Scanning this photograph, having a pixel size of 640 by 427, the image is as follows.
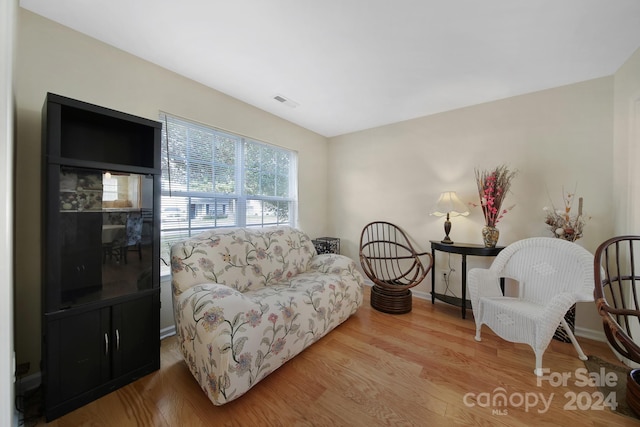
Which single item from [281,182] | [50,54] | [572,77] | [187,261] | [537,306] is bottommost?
[537,306]

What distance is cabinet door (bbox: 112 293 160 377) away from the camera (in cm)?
149

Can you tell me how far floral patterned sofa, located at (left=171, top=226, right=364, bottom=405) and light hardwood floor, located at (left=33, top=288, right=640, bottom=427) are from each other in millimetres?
127

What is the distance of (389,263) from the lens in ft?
10.9

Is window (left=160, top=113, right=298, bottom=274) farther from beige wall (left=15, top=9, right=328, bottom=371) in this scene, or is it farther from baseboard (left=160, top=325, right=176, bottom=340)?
baseboard (left=160, top=325, right=176, bottom=340)

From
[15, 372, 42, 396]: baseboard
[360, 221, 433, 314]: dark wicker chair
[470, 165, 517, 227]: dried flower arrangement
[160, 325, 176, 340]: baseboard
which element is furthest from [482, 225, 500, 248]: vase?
[15, 372, 42, 396]: baseboard

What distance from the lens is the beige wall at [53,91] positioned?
1.47 meters

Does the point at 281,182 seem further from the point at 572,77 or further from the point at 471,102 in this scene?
the point at 572,77

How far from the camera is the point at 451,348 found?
1.93 metres

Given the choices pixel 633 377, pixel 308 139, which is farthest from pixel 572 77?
pixel 308 139

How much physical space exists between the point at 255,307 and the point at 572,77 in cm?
340

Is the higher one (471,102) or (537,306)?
(471,102)

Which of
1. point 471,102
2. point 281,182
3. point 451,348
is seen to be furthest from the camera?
point 281,182

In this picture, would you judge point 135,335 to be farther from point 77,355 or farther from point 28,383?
point 28,383

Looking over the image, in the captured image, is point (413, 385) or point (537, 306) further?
point (537, 306)
